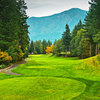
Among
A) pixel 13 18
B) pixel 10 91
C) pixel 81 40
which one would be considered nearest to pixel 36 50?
pixel 81 40

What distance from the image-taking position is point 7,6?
31.0 meters

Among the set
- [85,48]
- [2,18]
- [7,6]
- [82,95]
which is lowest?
[82,95]

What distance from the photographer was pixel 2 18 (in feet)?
102

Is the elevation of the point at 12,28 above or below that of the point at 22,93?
above

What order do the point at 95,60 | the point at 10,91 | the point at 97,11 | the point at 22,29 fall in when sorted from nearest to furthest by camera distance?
the point at 10,91 < the point at 95,60 < the point at 97,11 < the point at 22,29

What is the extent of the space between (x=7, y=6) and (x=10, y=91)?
1040 inches

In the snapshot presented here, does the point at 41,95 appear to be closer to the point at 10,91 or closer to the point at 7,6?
the point at 10,91

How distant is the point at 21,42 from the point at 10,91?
113ft

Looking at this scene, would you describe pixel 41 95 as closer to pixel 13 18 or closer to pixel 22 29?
pixel 13 18

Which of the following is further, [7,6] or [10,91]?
[7,6]

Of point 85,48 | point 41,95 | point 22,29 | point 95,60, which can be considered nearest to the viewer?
point 41,95

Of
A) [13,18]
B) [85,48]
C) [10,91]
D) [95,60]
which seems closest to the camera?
[10,91]

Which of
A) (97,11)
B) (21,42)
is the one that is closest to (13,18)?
(21,42)

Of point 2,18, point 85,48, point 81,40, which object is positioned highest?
point 2,18
